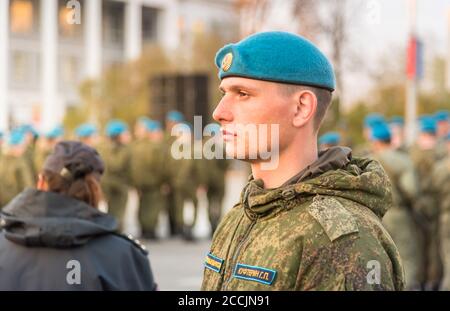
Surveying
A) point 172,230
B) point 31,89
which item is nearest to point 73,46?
point 31,89

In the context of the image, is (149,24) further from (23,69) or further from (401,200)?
(401,200)

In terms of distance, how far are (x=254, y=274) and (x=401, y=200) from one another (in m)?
7.60

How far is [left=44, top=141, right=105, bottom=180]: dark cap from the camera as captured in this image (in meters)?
4.20

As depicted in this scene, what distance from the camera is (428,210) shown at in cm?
1002

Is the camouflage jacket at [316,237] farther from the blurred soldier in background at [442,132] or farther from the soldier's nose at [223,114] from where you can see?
the blurred soldier in background at [442,132]

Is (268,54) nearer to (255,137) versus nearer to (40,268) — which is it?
(255,137)

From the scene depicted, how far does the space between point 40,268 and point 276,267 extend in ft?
5.76

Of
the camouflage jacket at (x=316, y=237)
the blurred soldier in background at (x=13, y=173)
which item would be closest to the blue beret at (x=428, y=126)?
the blurred soldier in background at (x=13, y=173)

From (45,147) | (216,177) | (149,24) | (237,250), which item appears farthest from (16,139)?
(149,24)

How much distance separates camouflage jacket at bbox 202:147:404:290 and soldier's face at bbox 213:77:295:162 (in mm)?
114

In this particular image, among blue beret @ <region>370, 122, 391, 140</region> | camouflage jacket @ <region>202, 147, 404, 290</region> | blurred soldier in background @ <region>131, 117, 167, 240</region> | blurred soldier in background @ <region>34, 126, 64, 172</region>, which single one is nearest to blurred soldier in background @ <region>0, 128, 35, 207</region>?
blurred soldier in background @ <region>34, 126, 64, 172</region>

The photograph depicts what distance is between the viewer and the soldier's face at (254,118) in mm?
2570

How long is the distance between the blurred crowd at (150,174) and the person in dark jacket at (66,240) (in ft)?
36.5

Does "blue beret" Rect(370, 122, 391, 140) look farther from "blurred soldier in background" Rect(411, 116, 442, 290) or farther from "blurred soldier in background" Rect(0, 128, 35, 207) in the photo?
"blurred soldier in background" Rect(0, 128, 35, 207)
